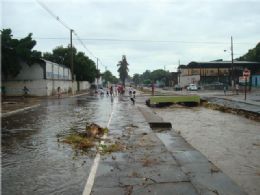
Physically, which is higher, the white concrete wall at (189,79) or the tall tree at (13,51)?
the tall tree at (13,51)

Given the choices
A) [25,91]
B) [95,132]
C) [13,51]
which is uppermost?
[13,51]

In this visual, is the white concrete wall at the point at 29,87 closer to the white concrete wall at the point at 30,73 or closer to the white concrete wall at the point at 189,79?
the white concrete wall at the point at 30,73

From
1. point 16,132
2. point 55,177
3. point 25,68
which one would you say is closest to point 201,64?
point 25,68

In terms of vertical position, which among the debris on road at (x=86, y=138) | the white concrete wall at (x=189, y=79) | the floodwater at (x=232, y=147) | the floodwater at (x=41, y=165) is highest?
the white concrete wall at (x=189, y=79)

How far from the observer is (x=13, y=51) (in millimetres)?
49125

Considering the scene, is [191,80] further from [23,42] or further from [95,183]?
→ [95,183]

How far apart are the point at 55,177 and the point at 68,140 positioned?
4980 mm

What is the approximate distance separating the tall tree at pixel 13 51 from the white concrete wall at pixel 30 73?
1.96 meters

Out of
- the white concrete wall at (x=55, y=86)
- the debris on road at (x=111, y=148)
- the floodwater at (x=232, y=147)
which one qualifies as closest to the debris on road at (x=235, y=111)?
the floodwater at (x=232, y=147)

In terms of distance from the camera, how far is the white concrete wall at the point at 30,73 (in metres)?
53.5

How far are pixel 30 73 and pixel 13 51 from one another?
5.47 m

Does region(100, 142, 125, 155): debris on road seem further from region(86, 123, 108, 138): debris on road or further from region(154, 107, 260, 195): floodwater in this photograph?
region(154, 107, 260, 195): floodwater

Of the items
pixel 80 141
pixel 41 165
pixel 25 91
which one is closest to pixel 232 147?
pixel 80 141

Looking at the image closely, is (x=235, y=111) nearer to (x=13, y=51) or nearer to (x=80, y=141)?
(x=80, y=141)
